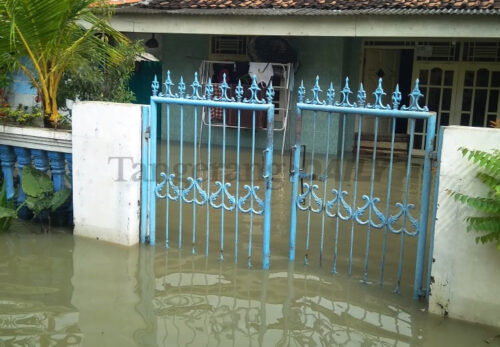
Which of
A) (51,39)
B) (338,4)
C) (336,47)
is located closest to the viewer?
(51,39)

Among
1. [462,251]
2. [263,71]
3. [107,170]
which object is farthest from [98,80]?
[263,71]

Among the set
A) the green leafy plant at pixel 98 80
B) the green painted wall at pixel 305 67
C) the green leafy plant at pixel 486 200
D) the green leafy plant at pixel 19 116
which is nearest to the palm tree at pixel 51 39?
the green leafy plant at pixel 98 80

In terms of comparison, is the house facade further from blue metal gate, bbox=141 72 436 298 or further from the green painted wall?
blue metal gate, bbox=141 72 436 298

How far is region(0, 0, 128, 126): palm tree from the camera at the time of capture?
15.6ft

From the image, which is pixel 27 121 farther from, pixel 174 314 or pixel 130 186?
pixel 174 314

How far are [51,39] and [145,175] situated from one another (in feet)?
4.94

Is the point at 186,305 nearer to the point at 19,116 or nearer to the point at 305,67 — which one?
the point at 19,116

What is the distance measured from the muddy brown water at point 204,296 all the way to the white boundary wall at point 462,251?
134mm

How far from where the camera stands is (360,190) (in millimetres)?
7770

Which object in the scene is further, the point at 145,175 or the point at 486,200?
the point at 145,175

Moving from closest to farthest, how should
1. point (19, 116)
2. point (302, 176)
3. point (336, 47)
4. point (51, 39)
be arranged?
point (302, 176), point (51, 39), point (19, 116), point (336, 47)

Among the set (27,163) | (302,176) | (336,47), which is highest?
(336,47)

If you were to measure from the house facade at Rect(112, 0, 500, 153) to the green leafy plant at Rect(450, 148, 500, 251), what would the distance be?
5.54m

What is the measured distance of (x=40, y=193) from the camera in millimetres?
5215
